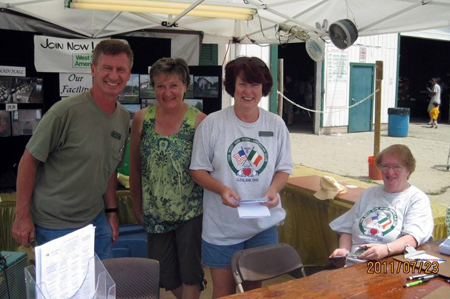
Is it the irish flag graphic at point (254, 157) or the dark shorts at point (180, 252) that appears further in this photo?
the dark shorts at point (180, 252)

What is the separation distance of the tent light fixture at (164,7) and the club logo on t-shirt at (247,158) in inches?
69.8

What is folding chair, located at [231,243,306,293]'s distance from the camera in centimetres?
238

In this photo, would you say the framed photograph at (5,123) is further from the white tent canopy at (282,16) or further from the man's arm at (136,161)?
the man's arm at (136,161)

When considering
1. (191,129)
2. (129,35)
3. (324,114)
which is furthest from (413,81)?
(191,129)

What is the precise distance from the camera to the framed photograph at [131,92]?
5293 millimetres

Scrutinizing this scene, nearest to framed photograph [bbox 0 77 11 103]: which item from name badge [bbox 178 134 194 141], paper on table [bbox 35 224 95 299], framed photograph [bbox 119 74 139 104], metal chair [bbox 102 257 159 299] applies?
framed photograph [bbox 119 74 139 104]

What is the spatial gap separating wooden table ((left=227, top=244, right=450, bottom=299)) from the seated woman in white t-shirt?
417 millimetres

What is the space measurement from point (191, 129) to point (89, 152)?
61 centimetres

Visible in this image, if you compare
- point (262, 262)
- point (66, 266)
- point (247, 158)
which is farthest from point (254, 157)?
point (66, 266)

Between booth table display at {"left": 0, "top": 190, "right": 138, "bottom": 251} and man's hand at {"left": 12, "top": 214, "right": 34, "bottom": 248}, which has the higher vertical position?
man's hand at {"left": 12, "top": 214, "right": 34, "bottom": 248}

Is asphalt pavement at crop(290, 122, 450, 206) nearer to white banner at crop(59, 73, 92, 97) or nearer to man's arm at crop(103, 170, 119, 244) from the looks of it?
white banner at crop(59, 73, 92, 97)

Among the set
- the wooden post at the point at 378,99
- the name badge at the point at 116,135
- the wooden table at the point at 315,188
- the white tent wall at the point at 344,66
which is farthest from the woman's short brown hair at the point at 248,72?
the white tent wall at the point at 344,66

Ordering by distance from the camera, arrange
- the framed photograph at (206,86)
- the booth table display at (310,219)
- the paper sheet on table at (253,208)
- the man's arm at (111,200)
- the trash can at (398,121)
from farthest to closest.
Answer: the trash can at (398,121) < the framed photograph at (206,86) < the booth table display at (310,219) < the man's arm at (111,200) < the paper sheet on table at (253,208)
